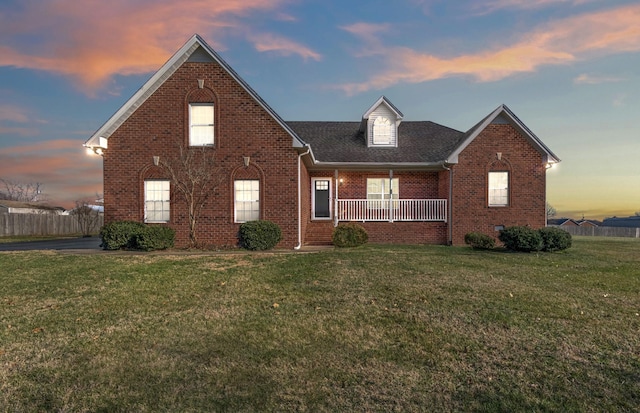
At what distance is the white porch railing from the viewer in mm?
17828

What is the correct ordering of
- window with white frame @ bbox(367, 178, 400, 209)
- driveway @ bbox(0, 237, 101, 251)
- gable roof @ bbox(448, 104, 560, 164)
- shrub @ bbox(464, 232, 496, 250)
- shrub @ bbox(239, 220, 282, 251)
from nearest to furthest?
shrub @ bbox(239, 220, 282, 251) < shrub @ bbox(464, 232, 496, 250) < gable roof @ bbox(448, 104, 560, 164) < driveway @ bbox(0, 237, 101, 251) < window with white frame @ bbox(367, 178, 400, 209)

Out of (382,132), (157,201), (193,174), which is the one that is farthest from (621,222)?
(157,201)

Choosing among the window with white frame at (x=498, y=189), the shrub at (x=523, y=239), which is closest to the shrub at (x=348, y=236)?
the shrub at (x=523, y=239)

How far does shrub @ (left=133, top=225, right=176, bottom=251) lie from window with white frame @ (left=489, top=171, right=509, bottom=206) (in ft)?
45.5

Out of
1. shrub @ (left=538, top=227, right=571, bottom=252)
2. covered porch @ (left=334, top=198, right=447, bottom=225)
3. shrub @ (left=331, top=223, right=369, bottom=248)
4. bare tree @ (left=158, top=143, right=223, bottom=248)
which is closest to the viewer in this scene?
shrub @ (left=538, top=227, right=571, bottom=252)

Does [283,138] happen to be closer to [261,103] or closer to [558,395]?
[261,103]

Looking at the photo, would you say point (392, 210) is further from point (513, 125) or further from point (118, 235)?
point (118, 235)

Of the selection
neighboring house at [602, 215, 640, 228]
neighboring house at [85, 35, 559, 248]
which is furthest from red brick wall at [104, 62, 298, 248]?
neighboring house at [602, 215, 640, 228]

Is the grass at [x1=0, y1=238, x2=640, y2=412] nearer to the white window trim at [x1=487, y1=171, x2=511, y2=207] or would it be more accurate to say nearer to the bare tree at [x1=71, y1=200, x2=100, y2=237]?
the white window trim at [x1=487, y1=171, x2=511, y2=207]

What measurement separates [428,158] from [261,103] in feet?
28.2

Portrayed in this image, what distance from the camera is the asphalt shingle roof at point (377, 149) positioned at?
18.2m

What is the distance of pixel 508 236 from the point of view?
46.5 feet

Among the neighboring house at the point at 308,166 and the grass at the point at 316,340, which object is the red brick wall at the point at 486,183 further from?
the grass at the point at 316,340

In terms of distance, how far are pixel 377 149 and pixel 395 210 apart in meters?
3.40
